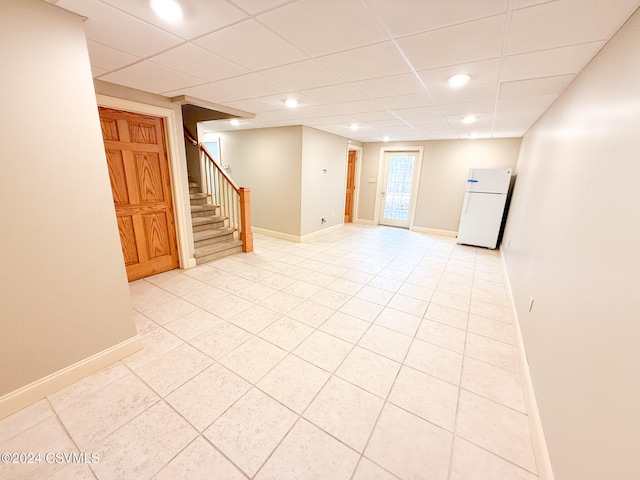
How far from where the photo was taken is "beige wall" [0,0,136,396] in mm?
1422

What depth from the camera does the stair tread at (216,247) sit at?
4.06m

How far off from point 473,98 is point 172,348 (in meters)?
3.95

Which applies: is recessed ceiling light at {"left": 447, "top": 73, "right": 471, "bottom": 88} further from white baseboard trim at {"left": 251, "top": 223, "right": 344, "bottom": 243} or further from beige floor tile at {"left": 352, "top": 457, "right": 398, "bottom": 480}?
white baseboard trim at {"left": 251, "top": 223, "right": 344, "bottom": 243}

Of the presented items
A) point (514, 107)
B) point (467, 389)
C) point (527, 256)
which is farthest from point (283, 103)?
point (467, 389)

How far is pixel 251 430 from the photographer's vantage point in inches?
60.1

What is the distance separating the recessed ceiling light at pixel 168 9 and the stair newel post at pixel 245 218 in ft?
9.59

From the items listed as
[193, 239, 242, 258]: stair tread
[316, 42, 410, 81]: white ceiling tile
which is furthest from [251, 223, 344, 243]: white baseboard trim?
[316, 42, 410, 81]: white ceiling tile

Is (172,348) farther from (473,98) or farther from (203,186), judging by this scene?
(473,98)

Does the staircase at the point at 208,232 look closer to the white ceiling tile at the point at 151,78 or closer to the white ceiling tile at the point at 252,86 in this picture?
the white ceiling tile at the point at 151,78

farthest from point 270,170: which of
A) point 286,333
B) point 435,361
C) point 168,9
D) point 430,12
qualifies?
point 435,361

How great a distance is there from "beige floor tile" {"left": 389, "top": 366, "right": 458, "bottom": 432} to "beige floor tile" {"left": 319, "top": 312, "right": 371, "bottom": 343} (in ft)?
1.78

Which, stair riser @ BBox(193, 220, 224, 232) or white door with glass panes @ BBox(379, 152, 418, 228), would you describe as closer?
stair riser @ BBox(193, 220, 224, 232)

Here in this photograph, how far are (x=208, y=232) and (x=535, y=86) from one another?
470 centimetres

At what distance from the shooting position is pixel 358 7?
1.34 m
